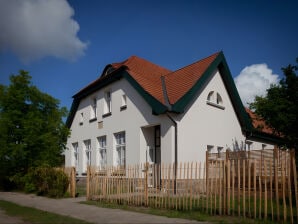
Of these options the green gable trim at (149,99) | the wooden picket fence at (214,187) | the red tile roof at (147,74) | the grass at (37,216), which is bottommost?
the grass at (37,216)

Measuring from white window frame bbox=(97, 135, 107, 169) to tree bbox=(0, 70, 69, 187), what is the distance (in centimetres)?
270

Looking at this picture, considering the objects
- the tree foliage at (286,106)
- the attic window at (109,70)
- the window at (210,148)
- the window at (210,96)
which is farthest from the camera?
the attic window at (109,70)

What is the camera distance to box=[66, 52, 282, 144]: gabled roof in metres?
15.7

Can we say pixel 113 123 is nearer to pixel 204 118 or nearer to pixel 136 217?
pixel 204 118

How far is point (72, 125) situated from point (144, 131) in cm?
988

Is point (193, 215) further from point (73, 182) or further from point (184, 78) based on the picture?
point (184, 78)

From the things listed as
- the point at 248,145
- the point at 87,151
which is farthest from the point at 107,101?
the point at 248,145

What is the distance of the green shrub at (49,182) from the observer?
15.3 metres

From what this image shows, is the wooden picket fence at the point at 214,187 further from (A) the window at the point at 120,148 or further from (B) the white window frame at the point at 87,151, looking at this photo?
(B) the white window frame at the point at 87,151

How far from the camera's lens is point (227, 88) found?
1945 cm

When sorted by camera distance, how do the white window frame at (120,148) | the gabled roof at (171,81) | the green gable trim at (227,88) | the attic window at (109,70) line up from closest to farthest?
the green gable trim at (227,88) → the gabled roof at (171,81) → the white window frame at (120,148) → the attic window at (109,70)

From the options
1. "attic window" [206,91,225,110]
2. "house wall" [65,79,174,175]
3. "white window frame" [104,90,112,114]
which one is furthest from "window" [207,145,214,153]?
"white window frame" [104,90,112,114]

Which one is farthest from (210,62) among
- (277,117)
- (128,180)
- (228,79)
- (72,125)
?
(72,125)

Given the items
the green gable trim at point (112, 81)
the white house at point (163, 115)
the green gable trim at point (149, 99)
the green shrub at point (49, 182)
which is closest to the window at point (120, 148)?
the white house at point (163, 115)
